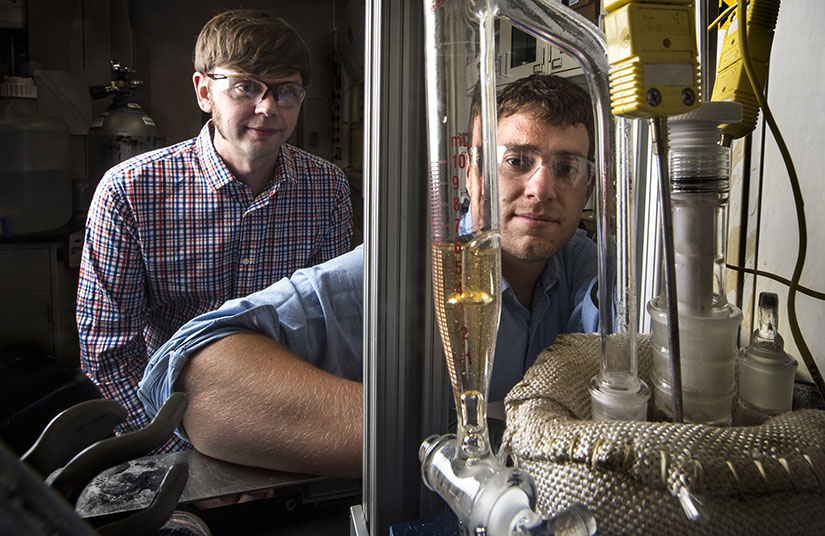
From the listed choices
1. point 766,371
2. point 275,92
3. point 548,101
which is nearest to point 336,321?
point 275,92

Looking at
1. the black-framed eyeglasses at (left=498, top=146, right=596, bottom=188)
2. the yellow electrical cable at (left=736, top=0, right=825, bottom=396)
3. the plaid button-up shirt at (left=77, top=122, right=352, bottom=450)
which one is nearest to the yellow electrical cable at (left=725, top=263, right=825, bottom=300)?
the yellow electrical cable at (left=736, top=0, right=825, bottom=396)

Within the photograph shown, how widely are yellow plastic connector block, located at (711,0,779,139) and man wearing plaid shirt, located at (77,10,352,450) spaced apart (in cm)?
39

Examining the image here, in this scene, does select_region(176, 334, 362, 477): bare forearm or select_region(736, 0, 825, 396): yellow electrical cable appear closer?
select_region(736, 0, 825, 396): yellow electrical cable

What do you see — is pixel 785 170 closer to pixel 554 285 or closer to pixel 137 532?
pixel 554 285

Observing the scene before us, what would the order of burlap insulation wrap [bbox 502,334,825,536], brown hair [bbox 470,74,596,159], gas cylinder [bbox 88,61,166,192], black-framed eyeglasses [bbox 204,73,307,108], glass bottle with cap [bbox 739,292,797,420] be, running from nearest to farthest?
burlap insulation wrap [bbox 502,334,825,536]
glass bottle with cap [bbox 739,292,797,420]
gas cylinder [bbox 88,61,166,192]
black-framed eyeglasses [bbox 204,73,307,108]
brown hair [bbox 470,74,596,159]

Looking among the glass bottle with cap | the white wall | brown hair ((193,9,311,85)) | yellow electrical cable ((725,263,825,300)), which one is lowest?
the glass bottle with cap

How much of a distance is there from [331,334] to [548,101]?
430 mm

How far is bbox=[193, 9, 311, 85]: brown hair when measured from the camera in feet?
1.98

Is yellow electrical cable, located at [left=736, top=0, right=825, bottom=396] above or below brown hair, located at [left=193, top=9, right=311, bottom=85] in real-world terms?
below

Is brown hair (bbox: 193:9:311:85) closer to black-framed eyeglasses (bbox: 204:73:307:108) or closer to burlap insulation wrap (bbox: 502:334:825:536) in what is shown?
black-framed eyeglasses (bbox: 204:73:307:108)

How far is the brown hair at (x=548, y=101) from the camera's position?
30.0 inches

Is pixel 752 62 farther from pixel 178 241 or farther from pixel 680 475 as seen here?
pixel 178 241

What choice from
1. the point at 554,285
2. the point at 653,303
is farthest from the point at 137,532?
the point at 554,285

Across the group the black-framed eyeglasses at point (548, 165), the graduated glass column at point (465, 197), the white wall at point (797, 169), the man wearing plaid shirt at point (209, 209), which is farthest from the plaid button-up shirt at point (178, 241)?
the white wall at point (797, 169)
